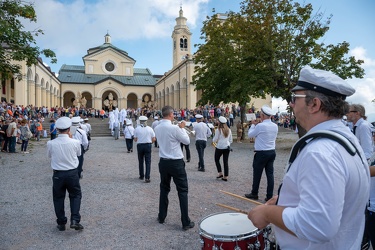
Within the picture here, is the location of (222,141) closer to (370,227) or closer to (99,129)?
(370,227)

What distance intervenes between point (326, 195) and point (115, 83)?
52.4 meters

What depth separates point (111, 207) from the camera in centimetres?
634

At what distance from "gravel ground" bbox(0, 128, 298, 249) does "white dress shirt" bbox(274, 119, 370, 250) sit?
329cm

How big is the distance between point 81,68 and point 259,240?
209 ft

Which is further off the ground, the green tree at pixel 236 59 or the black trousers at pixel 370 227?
the green tree at pixel 236 59

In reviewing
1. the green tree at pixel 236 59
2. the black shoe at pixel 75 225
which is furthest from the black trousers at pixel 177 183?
the green tree at pixel 236 59

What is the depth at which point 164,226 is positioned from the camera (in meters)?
5.24

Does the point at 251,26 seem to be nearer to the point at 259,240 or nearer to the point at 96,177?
the point at 96,177

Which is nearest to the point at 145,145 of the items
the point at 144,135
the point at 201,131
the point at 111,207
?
the point at 144,135

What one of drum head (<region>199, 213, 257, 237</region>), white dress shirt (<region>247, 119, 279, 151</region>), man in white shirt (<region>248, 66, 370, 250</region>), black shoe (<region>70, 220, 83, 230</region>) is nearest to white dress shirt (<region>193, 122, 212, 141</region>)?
white dress shirt (<region>247, 119, 279, 151</region>)

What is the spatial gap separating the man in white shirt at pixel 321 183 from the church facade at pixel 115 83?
123 feet

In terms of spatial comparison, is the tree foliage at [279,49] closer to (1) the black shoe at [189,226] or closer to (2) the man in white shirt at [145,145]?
(2) the man in white shirt at [145,145]

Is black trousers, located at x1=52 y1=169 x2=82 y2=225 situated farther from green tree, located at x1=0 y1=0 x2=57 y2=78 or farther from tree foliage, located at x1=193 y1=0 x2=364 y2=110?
tree foliage, located at x1=193 y1=0 x2=364 y2=110

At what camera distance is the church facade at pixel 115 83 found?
1692 inches
